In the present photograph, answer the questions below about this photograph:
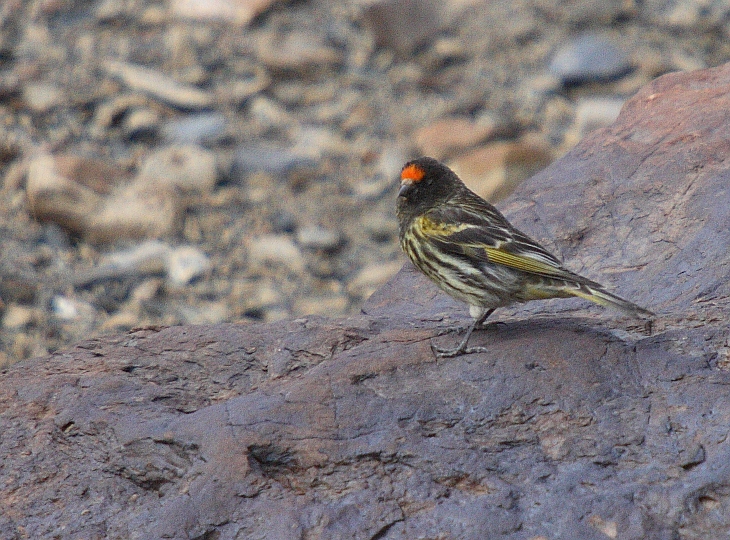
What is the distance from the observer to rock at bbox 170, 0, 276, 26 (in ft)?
41.2

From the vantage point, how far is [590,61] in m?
12.1

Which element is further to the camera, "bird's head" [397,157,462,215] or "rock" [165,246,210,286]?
"rock" [165,246,210,286]

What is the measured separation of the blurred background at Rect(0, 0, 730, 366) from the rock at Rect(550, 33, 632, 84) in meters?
0.03

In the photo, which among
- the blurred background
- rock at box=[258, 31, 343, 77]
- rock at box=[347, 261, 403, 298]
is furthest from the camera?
rock at box=[258, 31, 343, 77]

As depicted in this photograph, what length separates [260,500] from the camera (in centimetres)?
425

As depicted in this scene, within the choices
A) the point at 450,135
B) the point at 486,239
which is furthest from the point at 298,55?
the point at 486,239

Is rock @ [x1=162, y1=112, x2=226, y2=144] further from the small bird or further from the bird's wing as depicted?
the bird's wing

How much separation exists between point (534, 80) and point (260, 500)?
9016 millimetres

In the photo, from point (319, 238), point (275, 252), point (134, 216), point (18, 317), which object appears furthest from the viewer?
Answer: point (319, 238)

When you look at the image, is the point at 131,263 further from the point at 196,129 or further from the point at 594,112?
the point at 594,112

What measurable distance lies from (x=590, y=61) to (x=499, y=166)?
103 inches

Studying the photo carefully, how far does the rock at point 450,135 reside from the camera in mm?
11039

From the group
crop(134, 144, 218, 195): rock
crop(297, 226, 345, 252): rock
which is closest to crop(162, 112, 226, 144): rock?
crop(134, 144, 218, 195): rock

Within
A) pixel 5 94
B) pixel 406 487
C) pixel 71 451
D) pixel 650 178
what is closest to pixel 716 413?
A: pixel 406 487
